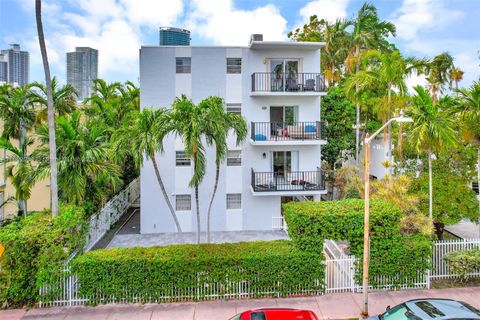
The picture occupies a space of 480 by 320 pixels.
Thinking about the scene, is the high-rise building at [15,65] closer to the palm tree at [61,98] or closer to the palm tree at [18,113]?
the palm tree at [61,98]

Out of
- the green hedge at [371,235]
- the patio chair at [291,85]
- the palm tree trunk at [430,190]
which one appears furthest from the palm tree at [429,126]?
the patio chair at [291,85]

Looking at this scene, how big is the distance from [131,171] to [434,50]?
23621 mm

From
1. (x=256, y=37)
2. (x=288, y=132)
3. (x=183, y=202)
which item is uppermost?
(x=256, y=37)

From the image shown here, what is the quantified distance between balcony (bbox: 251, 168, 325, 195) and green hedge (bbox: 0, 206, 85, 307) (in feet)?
35.1

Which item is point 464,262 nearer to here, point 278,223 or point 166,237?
point 278,223

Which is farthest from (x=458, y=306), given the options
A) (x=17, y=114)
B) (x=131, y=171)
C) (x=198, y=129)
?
(x=131, y=171)

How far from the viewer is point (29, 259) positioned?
11.6 meters

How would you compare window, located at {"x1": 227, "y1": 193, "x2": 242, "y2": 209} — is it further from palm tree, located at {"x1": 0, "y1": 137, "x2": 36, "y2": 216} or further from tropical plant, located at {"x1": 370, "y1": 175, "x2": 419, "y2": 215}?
palm tree, located at {"x1": 0, "y1": 137, "x2": 36, "y2": 216}

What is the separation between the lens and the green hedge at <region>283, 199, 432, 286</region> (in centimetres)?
1252

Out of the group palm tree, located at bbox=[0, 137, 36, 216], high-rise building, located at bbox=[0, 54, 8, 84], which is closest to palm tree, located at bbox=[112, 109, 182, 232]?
palm tree, located at bbox=[0, 137, 36, 216]

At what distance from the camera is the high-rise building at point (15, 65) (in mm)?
29797

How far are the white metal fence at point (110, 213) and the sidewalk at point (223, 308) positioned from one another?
4.82m

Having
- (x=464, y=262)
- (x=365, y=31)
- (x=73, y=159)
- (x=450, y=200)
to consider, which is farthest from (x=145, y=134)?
(x=365, y=31)

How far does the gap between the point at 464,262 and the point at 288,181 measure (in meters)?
9.75
